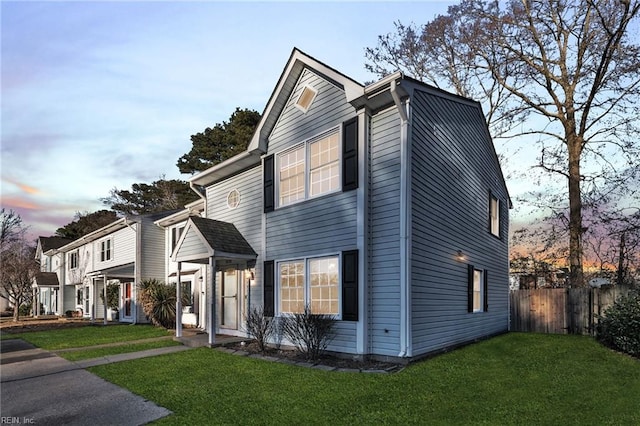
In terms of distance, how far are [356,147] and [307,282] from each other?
335cm

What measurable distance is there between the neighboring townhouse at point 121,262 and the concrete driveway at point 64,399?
10.5m

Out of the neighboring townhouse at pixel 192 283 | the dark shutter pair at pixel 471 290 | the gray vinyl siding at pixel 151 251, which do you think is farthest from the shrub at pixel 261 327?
the gray vinyl siding at pixel 151 251

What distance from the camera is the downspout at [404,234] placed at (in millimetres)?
7832

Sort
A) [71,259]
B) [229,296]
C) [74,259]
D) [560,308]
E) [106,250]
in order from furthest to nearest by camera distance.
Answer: [71,259]
[74,259]
[106,250]
[560,308]
[229,296]

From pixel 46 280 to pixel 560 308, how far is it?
32396 mm

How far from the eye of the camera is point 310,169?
400 inches

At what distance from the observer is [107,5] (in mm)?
8805

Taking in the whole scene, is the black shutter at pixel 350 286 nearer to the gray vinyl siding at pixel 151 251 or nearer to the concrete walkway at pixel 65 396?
the concrete walkway at pixel 65 396

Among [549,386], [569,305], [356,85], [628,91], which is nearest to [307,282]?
[356,85]

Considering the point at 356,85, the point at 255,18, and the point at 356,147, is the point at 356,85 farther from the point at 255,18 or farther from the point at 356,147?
the point at 255,18

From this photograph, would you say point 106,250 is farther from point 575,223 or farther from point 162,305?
point 575,223

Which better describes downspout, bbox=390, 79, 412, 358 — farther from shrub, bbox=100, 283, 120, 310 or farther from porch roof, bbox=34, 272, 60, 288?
porch roof, bbox=34, 272, 60, 288

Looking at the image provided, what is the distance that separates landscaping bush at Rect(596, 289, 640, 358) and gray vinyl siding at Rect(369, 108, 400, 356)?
18.2 feet

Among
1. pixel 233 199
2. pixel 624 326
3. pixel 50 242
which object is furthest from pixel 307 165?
pixel 50 242
